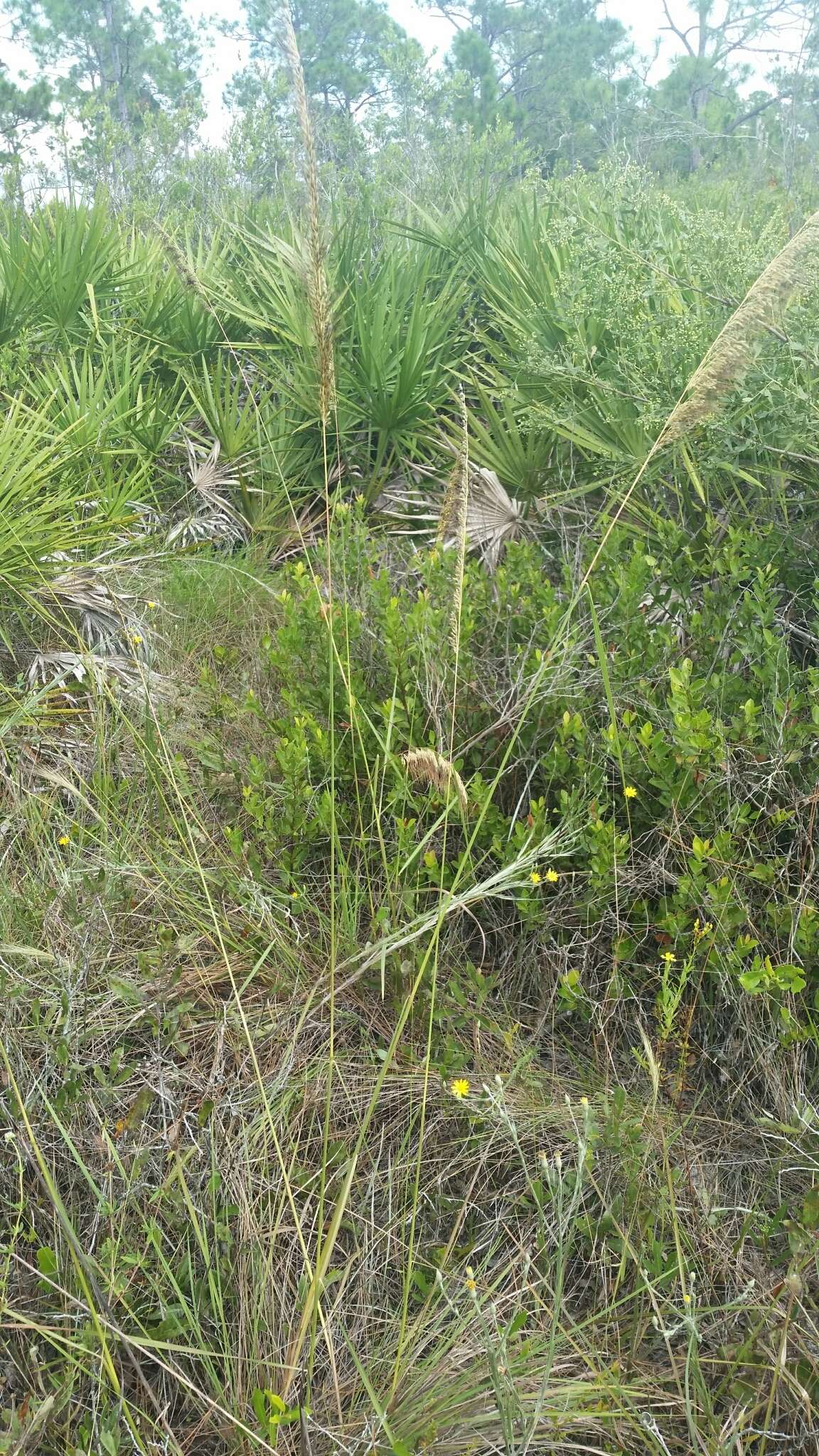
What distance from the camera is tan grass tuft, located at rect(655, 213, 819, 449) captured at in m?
1.87

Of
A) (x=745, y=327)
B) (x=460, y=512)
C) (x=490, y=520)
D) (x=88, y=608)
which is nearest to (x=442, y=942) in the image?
(x=460, y=512)

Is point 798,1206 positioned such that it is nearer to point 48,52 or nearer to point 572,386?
point 572,386

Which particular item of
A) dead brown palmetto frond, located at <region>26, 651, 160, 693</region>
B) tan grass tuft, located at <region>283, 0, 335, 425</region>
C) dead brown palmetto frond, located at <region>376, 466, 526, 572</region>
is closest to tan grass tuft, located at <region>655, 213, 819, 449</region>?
tan grass tuft, located at <region>283, 0, 335, 425</region>

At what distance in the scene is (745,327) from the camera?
189 centimetres

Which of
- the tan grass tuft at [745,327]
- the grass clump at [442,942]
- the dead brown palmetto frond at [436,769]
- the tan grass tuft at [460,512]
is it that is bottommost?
the grass clump at [442,942]

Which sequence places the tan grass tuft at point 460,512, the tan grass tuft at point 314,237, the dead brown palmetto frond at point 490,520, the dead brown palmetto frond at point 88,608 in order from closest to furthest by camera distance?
the tan grass tuft at point 314,237 → the tan grass tuft at point 460,512 → the dead brown palmetto frond at point 88,608 → the dead brown palmetto frond at point 490,520

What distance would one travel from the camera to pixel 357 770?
2.82 meters

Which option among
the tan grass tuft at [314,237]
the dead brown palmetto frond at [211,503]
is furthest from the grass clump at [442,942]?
the dead brown palmetto frond at [211,503]

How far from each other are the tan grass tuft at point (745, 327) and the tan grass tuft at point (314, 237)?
0.61 meters

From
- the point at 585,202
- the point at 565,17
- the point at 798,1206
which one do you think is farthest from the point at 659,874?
the point at 565,17

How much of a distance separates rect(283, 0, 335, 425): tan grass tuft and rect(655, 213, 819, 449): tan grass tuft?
609mm

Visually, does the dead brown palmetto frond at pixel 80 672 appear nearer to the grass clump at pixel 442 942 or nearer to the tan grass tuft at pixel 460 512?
the grass clump at pixel 442 942

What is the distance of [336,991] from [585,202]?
4158 mm

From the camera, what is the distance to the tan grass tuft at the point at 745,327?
1872 millimetres
